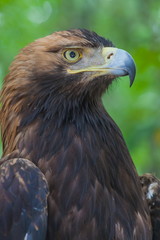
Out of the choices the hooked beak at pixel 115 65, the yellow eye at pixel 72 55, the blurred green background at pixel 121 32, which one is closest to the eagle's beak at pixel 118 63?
the hooked beak at pixel 115 65

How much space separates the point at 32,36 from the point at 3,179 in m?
8.32

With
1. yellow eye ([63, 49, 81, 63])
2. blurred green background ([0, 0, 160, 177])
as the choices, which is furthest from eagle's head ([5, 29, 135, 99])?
blurred green background ([0, 0, 160, 177])

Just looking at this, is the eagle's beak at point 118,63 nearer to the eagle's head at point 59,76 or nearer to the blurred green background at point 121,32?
the eagle's head at point 59,76

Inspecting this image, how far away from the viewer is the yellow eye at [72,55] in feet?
16.8

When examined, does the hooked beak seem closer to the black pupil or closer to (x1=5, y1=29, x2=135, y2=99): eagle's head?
(x1=5, y1=29, x2=135, y2=99): eagle's head

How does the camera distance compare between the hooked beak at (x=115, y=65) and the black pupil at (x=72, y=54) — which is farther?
the black pupil at (x=72, y=54)

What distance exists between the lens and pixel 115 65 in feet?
16.4

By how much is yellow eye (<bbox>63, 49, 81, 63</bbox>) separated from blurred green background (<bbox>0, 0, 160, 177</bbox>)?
8.45ft

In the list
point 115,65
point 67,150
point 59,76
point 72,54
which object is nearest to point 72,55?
point 72,54

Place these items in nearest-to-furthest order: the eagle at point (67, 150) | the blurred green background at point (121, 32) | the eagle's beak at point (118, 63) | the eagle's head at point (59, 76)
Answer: the eagle at point (67, 150) < the eagle's beak at point (118, 63) < the eagle's head at point (59, 76) < the blurred green background at point (121, 32)

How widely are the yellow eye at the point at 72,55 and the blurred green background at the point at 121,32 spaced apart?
101 inches

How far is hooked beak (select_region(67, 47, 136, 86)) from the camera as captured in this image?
16.0ft

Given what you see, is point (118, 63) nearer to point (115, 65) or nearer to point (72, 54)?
point (115, 65)

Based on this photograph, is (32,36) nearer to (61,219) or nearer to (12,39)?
(12,39)
